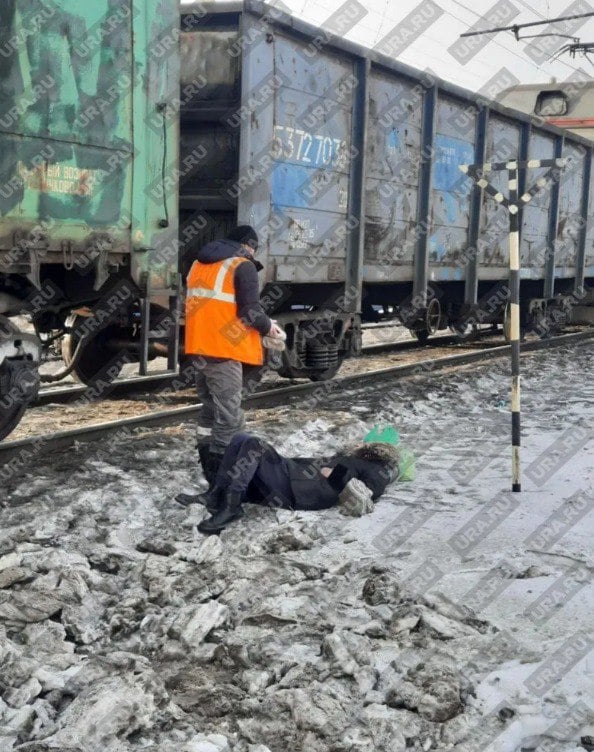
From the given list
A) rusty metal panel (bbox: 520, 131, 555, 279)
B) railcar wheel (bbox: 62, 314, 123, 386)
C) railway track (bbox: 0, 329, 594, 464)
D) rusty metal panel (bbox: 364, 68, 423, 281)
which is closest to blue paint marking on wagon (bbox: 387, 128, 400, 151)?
rusty metal panel (bbox: 364, 68, 423, 281)

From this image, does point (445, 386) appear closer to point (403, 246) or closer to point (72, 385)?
point (403, 246)

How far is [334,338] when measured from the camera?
904 cm

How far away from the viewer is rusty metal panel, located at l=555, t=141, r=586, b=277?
1370cm

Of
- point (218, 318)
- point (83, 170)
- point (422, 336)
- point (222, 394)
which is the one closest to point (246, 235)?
point (218, 318)

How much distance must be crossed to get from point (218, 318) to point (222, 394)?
48 cm

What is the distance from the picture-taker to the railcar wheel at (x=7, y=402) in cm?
544

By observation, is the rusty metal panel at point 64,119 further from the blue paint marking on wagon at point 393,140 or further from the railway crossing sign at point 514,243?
the blue paint marking on wagon at point 393,140

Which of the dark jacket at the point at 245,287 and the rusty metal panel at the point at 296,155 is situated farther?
the rusty metal panel at the point at 296,155

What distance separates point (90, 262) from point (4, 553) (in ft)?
7.58

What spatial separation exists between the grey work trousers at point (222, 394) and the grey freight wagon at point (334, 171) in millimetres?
2356

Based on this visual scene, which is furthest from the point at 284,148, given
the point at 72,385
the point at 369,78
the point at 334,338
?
the point at 72,385

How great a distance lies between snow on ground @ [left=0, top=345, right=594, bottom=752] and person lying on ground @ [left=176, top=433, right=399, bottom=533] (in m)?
0.10

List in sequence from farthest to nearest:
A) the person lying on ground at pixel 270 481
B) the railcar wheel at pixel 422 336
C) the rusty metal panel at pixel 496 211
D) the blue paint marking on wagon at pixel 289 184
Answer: the railcar wheel at pixel 422 336
the rusty metal panel at pixel 496 211
the blue paint marking on wagon at pixel 289 184
the person lying on ground at pixel 270 481

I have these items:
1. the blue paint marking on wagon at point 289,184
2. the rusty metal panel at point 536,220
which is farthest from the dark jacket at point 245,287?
the rusty metal panel at point 536,220
